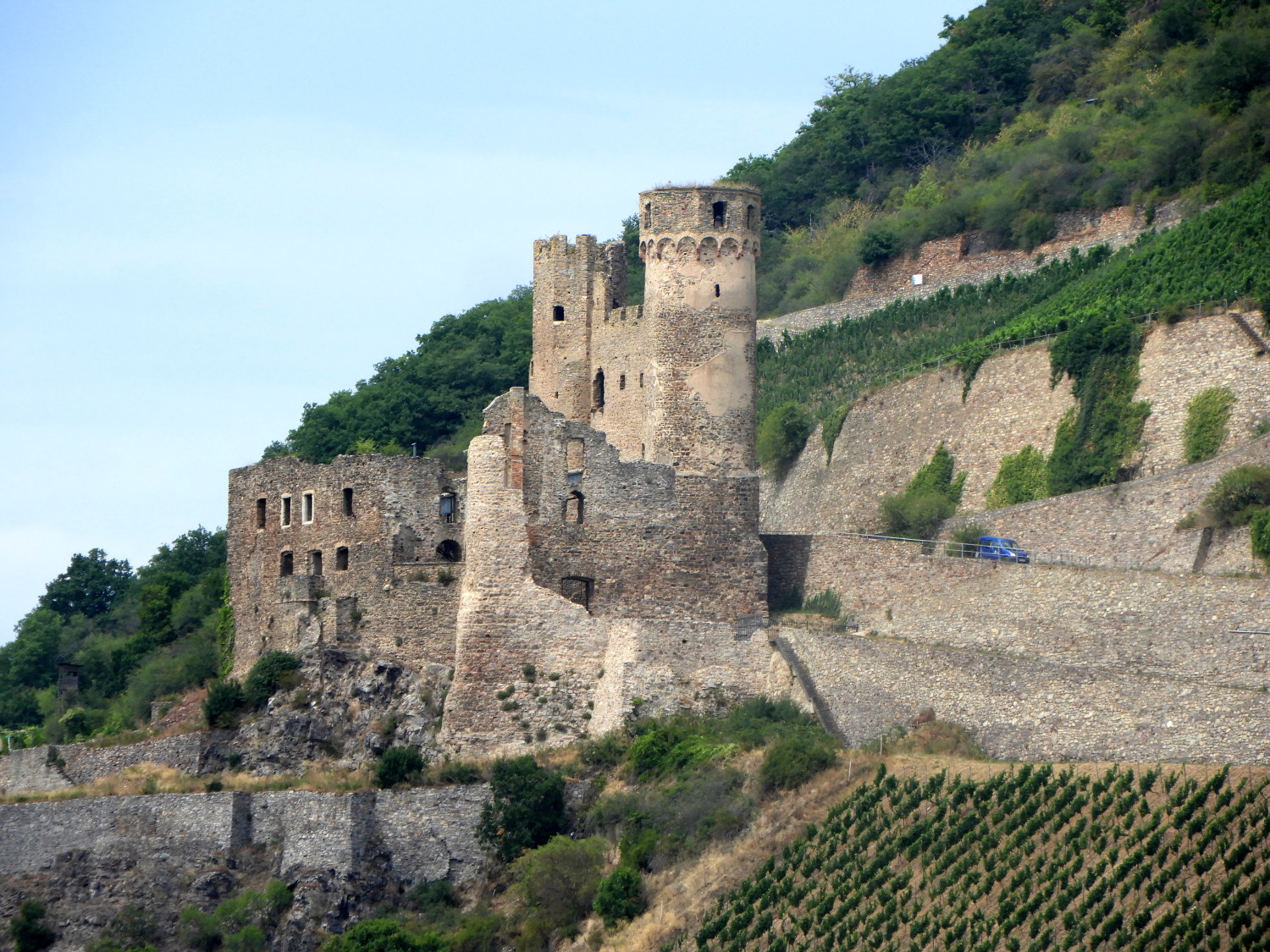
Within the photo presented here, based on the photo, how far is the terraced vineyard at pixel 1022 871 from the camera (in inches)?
1662

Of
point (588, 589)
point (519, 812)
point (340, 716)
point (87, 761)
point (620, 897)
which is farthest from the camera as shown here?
point (87, 761)

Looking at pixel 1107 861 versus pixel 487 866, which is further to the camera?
pixel 487 866

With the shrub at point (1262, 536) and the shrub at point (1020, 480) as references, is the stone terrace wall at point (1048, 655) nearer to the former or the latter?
the shrub at point (1262, 536)

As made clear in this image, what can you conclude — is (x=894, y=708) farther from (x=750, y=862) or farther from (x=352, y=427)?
(x=352, y=427)

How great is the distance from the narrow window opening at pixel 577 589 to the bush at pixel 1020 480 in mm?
10499

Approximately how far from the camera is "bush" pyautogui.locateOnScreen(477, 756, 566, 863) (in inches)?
2025

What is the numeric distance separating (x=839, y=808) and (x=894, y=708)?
3269mm

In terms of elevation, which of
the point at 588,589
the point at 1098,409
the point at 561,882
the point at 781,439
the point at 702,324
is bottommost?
the point at 561,882

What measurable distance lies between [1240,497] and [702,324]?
36.2 ft

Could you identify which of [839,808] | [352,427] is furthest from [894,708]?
[352,427]

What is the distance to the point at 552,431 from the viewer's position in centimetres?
5500

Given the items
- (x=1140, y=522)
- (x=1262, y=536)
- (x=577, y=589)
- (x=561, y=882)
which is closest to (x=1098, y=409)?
(x=1140, y=522)

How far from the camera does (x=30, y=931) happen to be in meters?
52.8

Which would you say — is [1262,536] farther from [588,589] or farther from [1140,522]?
[588,589]
